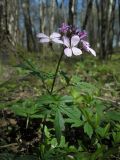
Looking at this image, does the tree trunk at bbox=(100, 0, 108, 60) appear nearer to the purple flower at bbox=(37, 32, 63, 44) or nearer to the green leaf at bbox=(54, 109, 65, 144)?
the purple flower at bbox=(37, 32, 63, 44)

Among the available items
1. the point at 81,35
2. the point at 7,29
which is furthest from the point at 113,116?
the point at 7,29

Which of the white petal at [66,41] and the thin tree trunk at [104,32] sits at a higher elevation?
the thin tree trunk at [104,32]

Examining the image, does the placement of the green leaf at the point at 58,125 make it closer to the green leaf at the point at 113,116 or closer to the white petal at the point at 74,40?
the white petal at the point at 74,40

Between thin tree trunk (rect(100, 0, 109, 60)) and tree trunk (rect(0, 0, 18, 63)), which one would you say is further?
thin tree trunk (rect(100, 0, 109, 60))

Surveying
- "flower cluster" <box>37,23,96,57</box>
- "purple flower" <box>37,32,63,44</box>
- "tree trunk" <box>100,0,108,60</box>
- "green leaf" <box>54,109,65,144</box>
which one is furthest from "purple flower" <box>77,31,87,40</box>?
"tree trunk" <box>100,0,108,60</box>

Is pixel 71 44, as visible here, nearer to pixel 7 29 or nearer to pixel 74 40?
pixel 74 40

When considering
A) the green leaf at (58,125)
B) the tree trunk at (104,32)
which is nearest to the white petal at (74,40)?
the green leaf at (58,125)

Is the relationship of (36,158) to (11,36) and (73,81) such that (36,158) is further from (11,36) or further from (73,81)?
(11,36)

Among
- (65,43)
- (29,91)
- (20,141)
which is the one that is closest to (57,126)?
(65,43)

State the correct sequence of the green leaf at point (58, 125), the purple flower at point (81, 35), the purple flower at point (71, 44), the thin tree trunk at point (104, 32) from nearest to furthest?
the green leaf at point (58, 125)
the purple flower at point (71, 44)
the purple flower at point (81, 35)
the thin tree trunk at point (104, 32)
